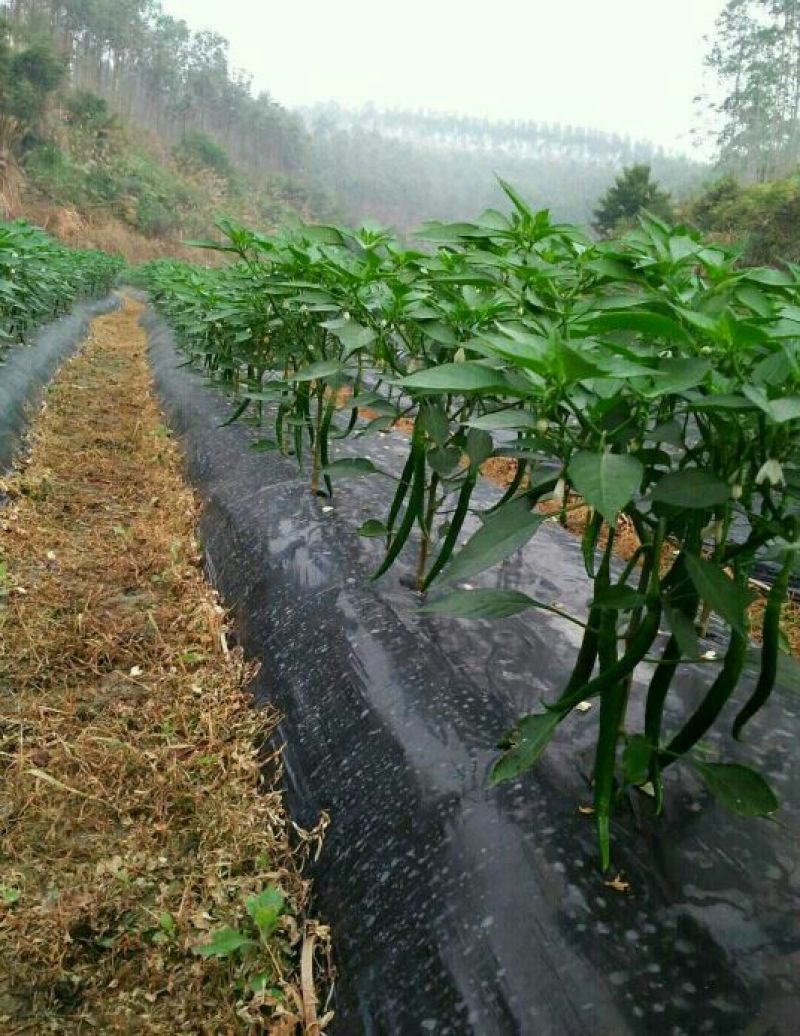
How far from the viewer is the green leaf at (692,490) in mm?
750

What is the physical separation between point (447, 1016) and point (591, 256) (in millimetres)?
1134

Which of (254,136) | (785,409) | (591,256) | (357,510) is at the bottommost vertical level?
(357,510)

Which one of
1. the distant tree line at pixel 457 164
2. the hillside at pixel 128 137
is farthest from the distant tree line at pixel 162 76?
the distant tree line at pixel 457 164

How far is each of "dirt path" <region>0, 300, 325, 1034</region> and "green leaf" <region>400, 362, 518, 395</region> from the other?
2.79ft

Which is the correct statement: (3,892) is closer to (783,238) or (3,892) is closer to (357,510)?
(357,510)

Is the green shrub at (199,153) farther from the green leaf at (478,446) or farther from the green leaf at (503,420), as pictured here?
the green leaf at (503,420)

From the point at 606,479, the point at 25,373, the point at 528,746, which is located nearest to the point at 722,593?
the point at 606,479

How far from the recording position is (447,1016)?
91cm

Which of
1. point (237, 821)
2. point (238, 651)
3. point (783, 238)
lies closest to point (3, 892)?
point (237, 821)

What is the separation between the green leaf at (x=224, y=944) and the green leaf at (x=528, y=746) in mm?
500

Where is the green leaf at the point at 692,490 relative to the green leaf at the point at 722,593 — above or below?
above

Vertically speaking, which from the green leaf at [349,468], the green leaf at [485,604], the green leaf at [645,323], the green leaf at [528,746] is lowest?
the green leaf at [528,746]

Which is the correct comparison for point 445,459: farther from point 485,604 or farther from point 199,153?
point 199,153

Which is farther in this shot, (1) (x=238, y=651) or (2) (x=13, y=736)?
(1) (x=238, y=651)
